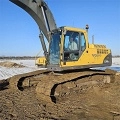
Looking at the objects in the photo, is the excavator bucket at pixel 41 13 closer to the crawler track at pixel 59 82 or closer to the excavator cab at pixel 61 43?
the excavator cab at pixel 61 43

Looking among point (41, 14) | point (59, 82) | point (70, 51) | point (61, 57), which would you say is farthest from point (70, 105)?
point (41, 14)

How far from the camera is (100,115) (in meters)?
6.43

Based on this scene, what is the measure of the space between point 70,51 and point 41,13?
1.99 m

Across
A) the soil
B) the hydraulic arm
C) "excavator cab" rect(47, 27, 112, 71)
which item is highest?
the hydraulic arm

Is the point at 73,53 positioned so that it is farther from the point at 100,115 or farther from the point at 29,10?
the point at 100,115

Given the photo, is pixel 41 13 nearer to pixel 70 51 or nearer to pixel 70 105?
pixel 70 51

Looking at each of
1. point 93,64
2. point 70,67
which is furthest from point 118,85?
point 70,67

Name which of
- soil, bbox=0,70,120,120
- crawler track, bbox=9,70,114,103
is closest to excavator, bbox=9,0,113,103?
crawler track, bbox=9,70,114,103

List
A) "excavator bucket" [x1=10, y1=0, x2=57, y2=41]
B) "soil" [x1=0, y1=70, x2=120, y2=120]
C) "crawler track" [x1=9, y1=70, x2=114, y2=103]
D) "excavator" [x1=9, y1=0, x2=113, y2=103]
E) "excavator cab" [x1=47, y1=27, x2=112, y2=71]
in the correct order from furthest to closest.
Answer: "excavator bucket" [x1=10, y1=0, x2=57, y2=41]
"excavator cab" [x1=47, y1=27, x2=112, y2=71]
"excavator" [x1=9, y1=0, x2=113, y2=103]
"crawler track" [x1=9, y1=70, x2=114, y2=103]
"soil" [x1=0, y1=70, x2=120, y2=120]

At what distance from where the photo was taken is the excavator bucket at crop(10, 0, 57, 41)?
955 centimetres

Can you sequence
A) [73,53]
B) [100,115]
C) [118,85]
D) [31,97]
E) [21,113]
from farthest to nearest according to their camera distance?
[118,85]
[73,53]
[31,97]
[21,113]
[100,115]

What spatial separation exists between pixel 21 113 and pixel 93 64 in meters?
4.34

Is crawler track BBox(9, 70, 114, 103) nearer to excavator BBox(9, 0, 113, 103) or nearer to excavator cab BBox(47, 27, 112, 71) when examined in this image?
excavator BBox(9, 0, 113, 103)

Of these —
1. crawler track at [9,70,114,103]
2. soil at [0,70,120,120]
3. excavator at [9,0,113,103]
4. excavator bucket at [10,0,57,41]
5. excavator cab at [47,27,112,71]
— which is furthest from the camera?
excavator bucket at [10,0,57,41]
